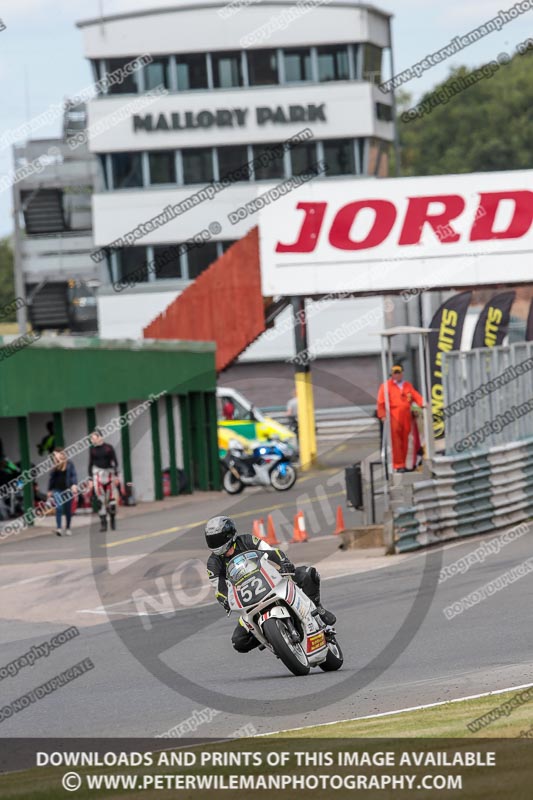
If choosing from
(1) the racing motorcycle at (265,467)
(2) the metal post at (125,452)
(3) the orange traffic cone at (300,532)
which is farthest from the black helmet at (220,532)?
(2) the metal post at (125,452)

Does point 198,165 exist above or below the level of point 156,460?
above

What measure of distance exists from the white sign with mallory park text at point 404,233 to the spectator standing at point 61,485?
457 inches

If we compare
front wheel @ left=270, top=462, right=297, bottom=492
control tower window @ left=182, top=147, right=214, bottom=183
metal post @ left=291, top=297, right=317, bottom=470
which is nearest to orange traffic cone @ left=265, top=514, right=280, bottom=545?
front wheel @ left=270, top=462, right=297, bottom=492

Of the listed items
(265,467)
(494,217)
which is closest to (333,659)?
(265,467)

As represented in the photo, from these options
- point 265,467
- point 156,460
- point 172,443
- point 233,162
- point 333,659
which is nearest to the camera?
point 333,659

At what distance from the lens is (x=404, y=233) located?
120ft

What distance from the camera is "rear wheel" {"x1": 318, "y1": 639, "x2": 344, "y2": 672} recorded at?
12016 mm

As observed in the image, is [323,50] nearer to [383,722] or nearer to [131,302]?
[131,302]

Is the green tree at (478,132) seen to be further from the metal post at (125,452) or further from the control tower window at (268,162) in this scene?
the metal post at (125,452)

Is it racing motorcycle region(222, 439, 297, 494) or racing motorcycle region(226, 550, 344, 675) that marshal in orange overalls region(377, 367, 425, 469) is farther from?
racing motorcycle region(226, 550, 344, 675)

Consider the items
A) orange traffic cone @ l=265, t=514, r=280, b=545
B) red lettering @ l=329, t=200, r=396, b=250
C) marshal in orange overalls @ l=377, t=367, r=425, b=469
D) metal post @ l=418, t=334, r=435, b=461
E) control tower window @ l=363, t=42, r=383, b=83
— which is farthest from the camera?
control tower window @ l=363, t=42, r=383, b=83

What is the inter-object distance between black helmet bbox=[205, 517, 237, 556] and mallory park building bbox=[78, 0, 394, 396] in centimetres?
5128

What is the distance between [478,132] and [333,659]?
10782cm

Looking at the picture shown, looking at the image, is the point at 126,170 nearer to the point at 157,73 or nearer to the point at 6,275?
the point at 157,73
